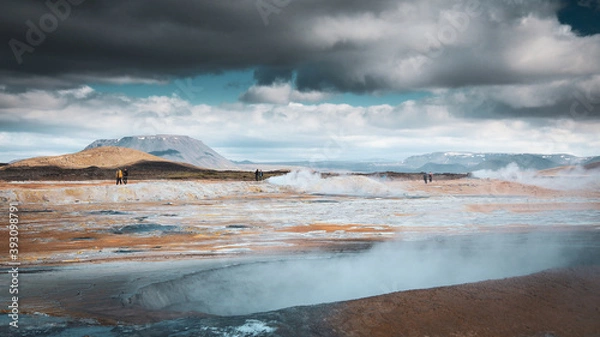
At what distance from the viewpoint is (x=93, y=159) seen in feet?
512

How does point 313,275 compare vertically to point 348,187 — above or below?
below

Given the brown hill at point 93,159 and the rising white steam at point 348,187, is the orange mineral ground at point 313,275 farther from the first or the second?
the brown hill at point 93,159

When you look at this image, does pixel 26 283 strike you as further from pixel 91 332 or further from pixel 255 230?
pixel 255 230

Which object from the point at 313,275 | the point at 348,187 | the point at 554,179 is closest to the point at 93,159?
the point at 348,187

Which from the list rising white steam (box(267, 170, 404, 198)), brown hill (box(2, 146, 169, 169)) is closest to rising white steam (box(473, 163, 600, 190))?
rising white steam (box(267, 170, 404, 198))

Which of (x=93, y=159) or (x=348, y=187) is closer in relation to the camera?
(x=348, y=187)

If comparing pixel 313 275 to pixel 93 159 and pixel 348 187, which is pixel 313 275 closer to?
pixel 348 187

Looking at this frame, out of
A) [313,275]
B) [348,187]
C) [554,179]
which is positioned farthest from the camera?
[554,179]

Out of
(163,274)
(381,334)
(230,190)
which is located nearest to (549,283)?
(381,334)

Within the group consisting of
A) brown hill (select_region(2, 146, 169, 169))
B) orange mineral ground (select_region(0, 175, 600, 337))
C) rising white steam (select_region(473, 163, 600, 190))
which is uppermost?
brown hill (select_region(2, 146, 169, 169))

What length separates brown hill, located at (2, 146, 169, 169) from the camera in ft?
458

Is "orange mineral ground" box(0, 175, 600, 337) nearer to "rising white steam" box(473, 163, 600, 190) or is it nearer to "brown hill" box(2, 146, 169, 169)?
"rising white steam" box(473, 163, 600, 190)

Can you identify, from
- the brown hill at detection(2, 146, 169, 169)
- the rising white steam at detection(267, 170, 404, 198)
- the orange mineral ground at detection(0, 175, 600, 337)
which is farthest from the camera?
the brown hill at detection(2, 146, 169, 169)

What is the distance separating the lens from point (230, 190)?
173 feet
